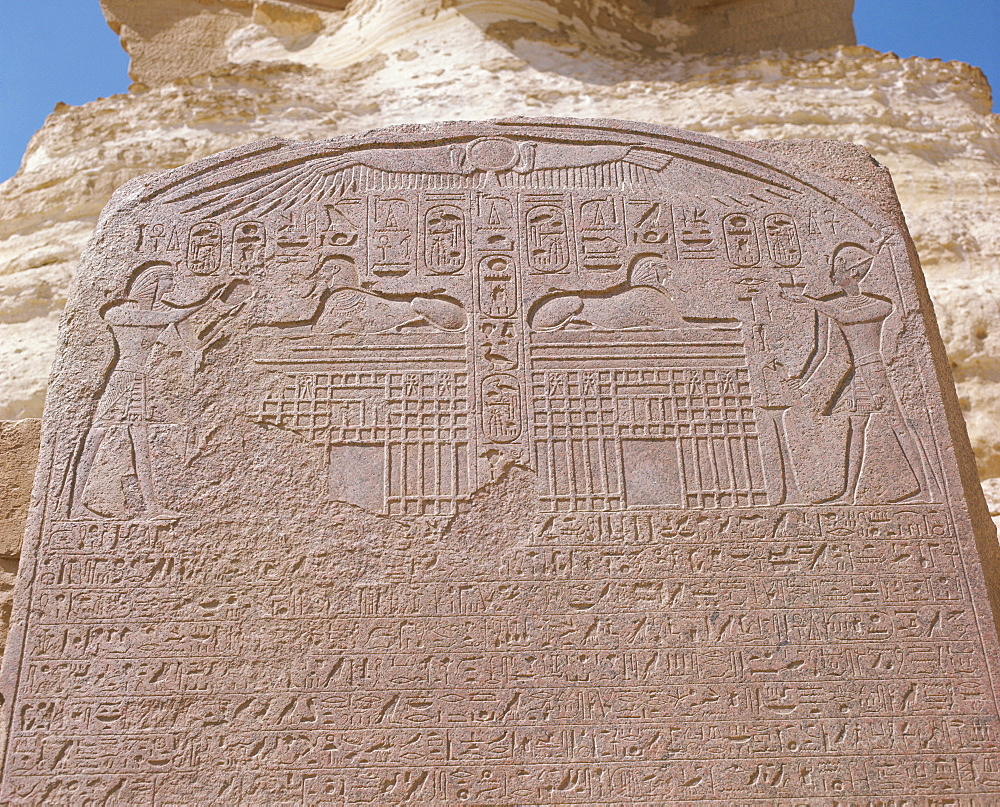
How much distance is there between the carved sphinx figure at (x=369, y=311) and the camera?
118 inches

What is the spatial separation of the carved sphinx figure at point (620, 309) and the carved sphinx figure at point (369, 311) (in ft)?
1.03

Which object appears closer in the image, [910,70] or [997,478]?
[997,478]

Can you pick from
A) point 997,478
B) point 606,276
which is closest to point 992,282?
point 997,478

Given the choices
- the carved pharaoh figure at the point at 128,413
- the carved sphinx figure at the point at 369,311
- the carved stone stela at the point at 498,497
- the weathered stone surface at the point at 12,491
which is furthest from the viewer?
the weathered stone surface at the point at 12,491

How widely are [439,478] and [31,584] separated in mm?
1278

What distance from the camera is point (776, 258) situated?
3.18m

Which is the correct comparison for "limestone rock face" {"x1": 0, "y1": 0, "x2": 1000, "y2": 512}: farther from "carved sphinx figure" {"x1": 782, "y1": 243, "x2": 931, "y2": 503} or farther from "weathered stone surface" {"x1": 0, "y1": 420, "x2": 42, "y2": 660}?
"carved sphinx figure" {"x1": 782, "y1": 243, "x2": 931, "y2": 503}

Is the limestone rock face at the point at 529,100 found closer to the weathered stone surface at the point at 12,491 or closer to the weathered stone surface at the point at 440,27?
the weathered stone surface at the point at 440,27

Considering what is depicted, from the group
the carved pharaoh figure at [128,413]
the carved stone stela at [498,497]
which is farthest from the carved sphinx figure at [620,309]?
the carved pharaoh figure at [128,413]

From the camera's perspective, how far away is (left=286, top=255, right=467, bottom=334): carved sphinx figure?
3.01 metres

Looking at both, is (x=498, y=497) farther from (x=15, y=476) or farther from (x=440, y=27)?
(x=440, y=27)

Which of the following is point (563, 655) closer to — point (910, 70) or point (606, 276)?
point (606, 276)

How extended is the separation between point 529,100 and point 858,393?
3.71 meters

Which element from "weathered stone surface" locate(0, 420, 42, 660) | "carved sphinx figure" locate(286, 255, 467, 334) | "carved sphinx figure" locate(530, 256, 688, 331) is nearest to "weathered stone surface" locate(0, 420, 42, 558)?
"weathered stone surface" locate(0, 420, 42, 660)
